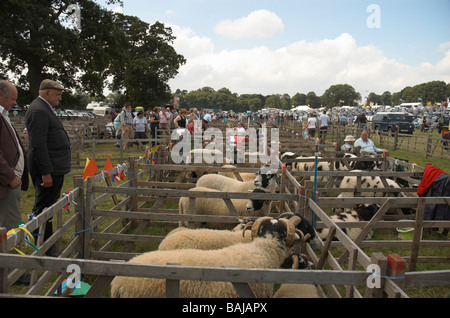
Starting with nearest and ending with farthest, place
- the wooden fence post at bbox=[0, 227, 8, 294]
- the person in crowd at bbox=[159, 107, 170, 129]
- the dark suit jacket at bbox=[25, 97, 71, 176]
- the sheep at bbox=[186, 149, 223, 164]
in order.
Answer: the wooden fence post at bbox=[0, 227, 8, 294], the dark suit jacket at bbox=[25, 97, 71, 176], the sheep at bbox=[186, 149, 223, 164], the person in crowd at bbox=[159, 107, 170, 129]

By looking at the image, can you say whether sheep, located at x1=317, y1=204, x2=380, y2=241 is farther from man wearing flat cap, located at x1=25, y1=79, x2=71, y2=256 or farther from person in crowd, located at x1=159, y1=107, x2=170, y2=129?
person in crowd, located at x1=159, y1=107, x2=170, y2=129

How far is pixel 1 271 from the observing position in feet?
7.02

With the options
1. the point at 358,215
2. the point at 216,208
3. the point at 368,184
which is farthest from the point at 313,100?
the point at 216,208

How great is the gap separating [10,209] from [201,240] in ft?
7.01

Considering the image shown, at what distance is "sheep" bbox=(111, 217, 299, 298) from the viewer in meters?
2.61

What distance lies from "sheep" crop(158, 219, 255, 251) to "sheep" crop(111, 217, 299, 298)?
430mm

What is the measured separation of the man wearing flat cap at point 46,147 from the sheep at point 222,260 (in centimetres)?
192

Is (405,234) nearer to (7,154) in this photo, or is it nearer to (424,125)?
(7,154)

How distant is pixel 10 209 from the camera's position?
3.52 meters

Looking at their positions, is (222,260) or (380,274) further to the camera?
(222,260)

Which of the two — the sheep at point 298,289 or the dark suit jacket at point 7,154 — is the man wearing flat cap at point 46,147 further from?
the sheep at point 298,289

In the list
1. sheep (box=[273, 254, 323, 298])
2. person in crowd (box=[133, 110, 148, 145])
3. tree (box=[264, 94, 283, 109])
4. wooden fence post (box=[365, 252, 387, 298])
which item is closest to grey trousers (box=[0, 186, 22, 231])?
sheep (box=[273, 254, 323, 298])
